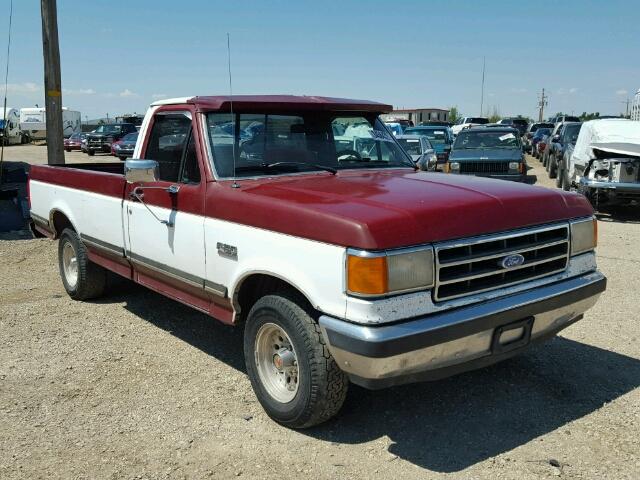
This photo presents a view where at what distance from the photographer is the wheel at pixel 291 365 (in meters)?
3.39

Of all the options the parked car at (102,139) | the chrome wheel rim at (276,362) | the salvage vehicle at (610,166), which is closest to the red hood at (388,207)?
the chrome wheel rim at (276,362)

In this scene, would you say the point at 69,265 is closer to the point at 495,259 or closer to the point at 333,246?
the point at 333,246

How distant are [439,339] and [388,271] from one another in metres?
0.45

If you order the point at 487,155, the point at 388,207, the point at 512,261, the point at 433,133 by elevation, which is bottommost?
the point at 512,261

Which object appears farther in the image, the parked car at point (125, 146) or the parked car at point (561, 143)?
the parked car at point (125, 146)

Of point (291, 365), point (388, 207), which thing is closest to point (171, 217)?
point (291, 365)

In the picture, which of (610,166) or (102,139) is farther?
(102,139)

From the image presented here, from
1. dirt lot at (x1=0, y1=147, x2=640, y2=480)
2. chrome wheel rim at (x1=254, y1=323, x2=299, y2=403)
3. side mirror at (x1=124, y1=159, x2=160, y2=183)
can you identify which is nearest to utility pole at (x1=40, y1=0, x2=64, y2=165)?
dirt lot at (x1=0, y1=147, x2=640, y2=480)

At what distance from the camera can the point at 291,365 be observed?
3.67 metres

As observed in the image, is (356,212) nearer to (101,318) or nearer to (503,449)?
(503,449)

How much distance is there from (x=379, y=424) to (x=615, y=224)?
8871 millimetres

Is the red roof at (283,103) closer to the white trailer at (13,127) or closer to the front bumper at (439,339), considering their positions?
the front bumper at (439,339)

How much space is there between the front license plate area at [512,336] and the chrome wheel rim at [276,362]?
1.13 metres

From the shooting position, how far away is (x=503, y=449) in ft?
11.3
